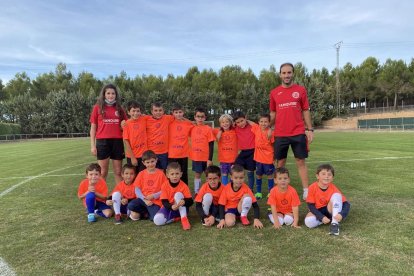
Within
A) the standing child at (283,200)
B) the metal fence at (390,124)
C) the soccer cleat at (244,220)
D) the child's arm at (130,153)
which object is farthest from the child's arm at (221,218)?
the metal fence at (390,124)

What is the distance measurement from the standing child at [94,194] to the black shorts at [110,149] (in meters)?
0.69

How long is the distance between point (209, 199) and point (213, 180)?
29 centimetres

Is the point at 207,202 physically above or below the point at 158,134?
below

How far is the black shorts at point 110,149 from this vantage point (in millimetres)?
5754

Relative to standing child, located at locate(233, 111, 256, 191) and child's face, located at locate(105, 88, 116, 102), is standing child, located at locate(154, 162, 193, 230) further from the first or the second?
standing child, located at locate(233, 111, 256, 191)

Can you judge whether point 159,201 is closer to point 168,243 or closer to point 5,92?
point 168,243

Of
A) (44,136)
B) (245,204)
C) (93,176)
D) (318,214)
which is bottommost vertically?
(44,136)

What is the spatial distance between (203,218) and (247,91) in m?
54.2

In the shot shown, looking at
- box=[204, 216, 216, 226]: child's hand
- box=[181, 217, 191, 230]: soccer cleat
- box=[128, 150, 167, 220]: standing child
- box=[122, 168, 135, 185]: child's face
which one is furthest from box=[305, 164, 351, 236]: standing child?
box=[122, 168, 135, 185]: child's face

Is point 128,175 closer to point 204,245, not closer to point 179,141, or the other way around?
point 179,141

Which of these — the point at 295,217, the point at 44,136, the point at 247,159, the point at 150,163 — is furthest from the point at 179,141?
the point at 44,136

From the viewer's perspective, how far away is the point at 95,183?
5.06m

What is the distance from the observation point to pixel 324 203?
4.33m

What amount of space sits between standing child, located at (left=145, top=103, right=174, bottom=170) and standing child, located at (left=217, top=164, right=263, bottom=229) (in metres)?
1.72
